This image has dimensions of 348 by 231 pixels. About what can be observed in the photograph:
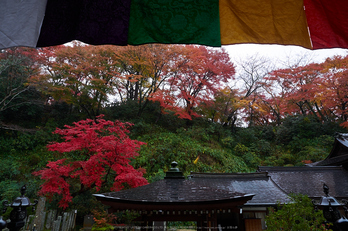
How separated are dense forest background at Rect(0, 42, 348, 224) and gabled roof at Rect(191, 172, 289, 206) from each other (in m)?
3.08

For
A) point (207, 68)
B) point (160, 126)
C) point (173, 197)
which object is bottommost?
point (173, 197)

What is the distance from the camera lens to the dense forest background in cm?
1253

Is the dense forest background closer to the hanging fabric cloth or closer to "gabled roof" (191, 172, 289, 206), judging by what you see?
"gabled roof" (191, 172, 289, 206)

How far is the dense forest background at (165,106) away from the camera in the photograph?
12.5m

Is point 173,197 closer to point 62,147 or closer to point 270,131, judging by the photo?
point 62,147

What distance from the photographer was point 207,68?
15133mm

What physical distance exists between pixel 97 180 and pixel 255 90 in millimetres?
16337

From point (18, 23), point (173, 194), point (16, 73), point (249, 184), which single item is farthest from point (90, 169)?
point (16, 73)

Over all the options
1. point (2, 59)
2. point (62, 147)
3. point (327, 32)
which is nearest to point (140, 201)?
point (327, 32)

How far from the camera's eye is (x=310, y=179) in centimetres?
872

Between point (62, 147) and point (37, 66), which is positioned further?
point (37, 66)

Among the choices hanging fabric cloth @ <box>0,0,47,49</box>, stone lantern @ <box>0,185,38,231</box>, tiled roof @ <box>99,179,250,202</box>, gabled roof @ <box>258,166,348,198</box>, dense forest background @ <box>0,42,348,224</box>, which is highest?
dense forest background @ <box>0,42,348,224</box>

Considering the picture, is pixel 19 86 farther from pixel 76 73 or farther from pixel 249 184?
pixel 249 184

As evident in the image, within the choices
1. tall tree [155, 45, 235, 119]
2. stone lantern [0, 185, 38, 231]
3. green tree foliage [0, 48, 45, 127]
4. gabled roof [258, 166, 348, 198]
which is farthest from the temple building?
green tree foliage [0, 48, 45, 127]
